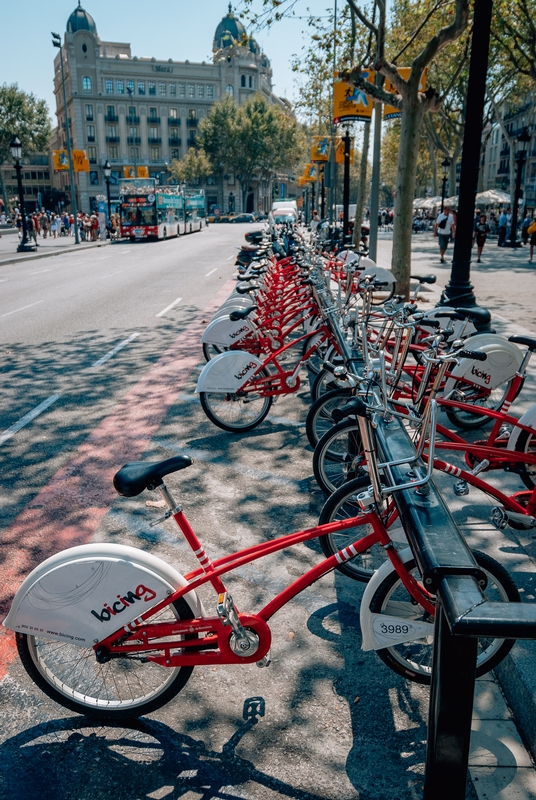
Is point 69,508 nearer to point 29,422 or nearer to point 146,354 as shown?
point 29,422

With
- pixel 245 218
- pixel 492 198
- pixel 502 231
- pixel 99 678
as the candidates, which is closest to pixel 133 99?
pixel 245 218

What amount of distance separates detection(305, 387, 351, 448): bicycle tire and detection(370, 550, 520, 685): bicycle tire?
2.20 meters

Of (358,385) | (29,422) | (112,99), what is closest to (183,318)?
(29,422)

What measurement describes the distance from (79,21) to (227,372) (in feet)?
340

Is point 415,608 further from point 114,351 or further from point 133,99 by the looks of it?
point 133,99

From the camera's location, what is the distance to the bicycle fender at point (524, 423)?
14.0 feet

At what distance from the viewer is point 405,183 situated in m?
13.1

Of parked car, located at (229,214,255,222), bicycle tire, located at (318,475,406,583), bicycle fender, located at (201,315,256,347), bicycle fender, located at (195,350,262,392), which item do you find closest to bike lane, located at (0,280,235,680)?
bicycle fender, located at (195,350,262,392)

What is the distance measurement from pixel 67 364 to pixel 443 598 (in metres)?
7.80

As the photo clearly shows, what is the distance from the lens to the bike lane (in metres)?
3.93

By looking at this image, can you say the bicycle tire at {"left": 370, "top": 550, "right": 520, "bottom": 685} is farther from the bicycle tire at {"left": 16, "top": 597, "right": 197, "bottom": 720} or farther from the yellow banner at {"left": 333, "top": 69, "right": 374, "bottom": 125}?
the yellow banner at {"left": 333, "top": 69, "right": 374, "bottom": 125}

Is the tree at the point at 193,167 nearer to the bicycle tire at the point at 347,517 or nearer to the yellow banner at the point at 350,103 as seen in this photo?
the yellow banner at the point at 350,103

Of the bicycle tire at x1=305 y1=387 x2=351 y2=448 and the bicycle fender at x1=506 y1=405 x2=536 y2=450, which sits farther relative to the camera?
the bicycle tire at x1=305 y1=387 x2=351 y2=448

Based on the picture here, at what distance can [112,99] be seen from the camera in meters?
91.6
